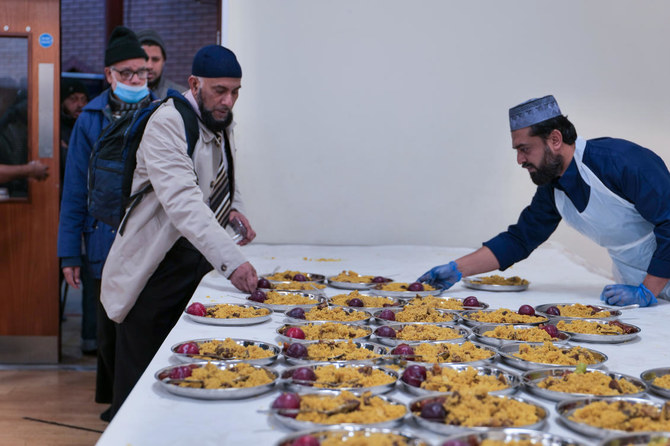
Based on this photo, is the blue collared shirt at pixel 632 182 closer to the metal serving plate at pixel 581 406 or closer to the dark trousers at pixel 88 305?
the metal serving plate at pixel 581 406

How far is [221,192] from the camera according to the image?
2.81m

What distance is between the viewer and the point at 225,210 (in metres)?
2.90

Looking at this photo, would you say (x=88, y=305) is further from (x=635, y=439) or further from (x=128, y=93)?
(x=635, y=439)

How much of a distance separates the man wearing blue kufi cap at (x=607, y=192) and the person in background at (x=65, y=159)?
8.80 feet

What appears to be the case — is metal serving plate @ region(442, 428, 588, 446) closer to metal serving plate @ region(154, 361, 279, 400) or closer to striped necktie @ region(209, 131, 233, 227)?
metal serving plate @ region(154, 361, 279, 400)

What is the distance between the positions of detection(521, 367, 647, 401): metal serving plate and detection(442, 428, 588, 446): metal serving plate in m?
0.23

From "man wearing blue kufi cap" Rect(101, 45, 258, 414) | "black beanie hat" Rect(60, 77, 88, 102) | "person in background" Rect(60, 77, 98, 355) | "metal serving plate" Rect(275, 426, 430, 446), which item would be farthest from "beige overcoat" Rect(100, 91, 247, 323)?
"black beanie hat" Rect(60, 77, 88, 102)

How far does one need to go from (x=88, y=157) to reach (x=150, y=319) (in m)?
1.22

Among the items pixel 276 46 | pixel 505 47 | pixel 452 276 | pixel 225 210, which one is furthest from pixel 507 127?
pixel 225 210

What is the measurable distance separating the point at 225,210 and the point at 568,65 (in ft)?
10.3

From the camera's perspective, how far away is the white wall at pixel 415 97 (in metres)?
4.98

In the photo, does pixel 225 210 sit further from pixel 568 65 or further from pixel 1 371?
pixel 568 65

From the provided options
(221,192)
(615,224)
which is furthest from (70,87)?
(615,224)

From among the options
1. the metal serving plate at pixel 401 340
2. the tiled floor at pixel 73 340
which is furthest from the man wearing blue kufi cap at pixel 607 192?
the tiled floor at pixel 73 340
